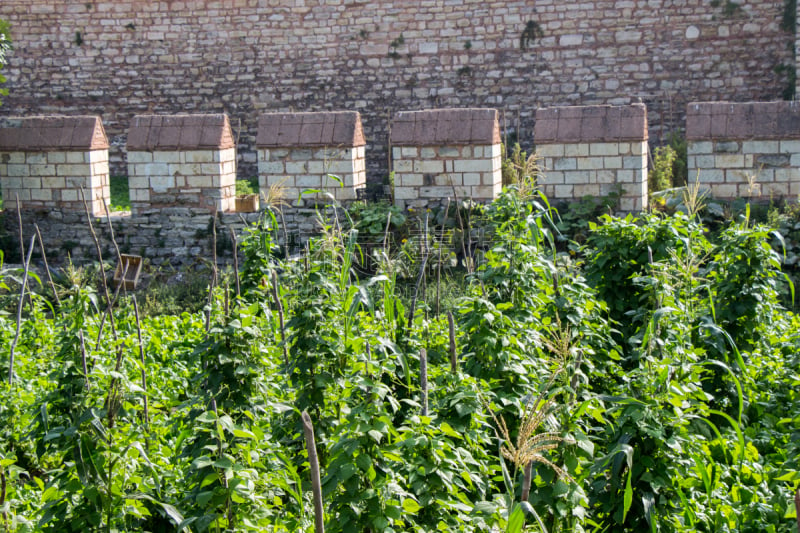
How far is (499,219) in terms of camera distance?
6098 mm

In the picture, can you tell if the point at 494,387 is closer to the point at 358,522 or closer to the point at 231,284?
the point at 358,522

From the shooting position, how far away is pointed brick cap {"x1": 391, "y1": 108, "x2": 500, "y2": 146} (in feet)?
27.3

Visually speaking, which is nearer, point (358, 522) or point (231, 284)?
point (358, 522)

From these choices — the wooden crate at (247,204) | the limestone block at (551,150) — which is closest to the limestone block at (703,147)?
the limestone block at (551,150)

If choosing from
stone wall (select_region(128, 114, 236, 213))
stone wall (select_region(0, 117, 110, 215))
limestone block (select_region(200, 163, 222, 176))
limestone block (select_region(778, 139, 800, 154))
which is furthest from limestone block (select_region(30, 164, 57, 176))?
limestone block (select_region(778, 139, 800, 154))

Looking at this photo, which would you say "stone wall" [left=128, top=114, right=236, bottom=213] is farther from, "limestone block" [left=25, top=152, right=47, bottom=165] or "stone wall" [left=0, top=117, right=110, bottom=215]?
"limestone block" [left=25, top=152, right=47, bottom=165]

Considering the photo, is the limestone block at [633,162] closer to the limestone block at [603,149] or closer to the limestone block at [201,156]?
the limestone block at [603,149]

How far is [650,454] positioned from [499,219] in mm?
2617

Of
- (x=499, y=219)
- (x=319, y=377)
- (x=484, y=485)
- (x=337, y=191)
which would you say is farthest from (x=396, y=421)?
(x=337, y=191)

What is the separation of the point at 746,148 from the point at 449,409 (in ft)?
17.2

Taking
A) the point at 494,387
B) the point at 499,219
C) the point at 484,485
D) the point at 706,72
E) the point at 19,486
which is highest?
the point at 706,72

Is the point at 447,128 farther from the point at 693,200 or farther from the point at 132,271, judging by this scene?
the point at 132,271

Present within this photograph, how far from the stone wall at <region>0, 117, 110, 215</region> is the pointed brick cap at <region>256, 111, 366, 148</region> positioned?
169 centimetres

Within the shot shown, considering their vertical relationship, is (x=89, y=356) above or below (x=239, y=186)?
below
